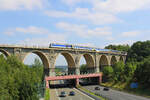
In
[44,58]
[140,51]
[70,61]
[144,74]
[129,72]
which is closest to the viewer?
[144,74]

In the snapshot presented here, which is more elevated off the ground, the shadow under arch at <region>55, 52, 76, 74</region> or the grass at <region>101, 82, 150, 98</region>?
the shadow under arch at <region>55, 52, 76, 74</region>

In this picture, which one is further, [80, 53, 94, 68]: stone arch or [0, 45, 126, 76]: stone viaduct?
[80, 53, 94, 68]: stone arch

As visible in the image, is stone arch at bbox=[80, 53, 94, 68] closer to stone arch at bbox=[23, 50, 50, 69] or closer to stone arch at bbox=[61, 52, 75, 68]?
stone arch at bbox=[61, 52, 75, 68]

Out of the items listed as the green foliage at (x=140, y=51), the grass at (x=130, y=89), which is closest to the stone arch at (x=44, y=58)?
the grass at (x=130, y=89)

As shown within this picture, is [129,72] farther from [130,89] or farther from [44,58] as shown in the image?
[44,58]

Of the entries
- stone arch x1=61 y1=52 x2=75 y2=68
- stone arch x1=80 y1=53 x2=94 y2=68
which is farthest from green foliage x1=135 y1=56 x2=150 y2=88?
stone arch x1=61 y1=52 x2=75 y2=68

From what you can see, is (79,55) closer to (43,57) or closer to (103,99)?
(43,57)

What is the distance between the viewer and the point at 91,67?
8856cm

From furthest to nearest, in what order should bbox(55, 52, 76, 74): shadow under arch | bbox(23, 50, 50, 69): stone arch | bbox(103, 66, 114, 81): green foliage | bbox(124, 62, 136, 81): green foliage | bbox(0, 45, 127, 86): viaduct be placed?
bbox(103, 66, 114, 81): green foliage, bbox(55, 52, 76, 74): shadow under arch, bbox(124, 62, 136, 81): green foliage, bbox(23, 50, 50, 69): stone arch, bbox(0, 45, 127, 86): viaduct

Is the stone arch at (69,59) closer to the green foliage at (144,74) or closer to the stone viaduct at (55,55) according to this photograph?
the stone viaduct at (55,55)

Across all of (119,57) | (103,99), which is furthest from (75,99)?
(119,57)

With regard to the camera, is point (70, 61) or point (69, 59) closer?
point (69, 59)

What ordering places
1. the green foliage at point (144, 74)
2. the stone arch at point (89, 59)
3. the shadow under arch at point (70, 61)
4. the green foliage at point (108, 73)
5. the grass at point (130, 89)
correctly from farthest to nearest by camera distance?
the stone arch at point (89, 59)
the green foliage at point (108, 73)
the shadow under arch at point (70, 61)
the green foliage at point (144, 74)
the grass at point (130, 89)

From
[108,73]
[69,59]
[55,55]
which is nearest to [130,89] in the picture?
[108,73]
